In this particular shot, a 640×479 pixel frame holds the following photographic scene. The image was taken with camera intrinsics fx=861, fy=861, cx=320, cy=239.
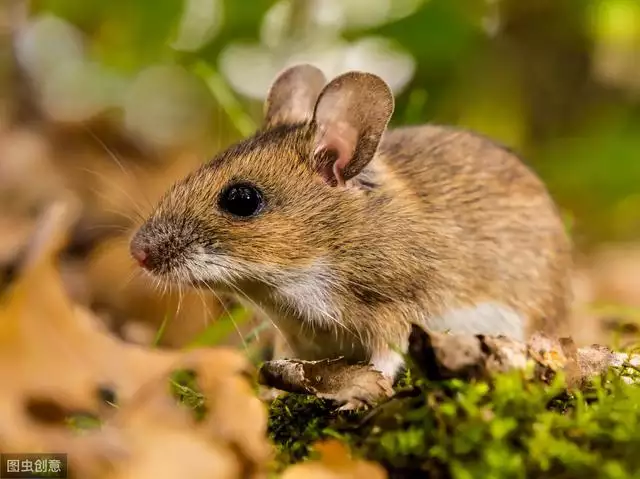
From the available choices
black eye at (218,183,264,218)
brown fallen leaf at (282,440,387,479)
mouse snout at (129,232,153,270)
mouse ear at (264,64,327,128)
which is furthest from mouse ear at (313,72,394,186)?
brown fallen leaf at (282,440,387,479)

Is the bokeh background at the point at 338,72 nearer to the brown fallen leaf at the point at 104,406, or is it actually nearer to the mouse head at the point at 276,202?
the mouse head at the point at 276,202

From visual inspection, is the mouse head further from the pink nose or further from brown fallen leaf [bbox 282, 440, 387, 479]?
brown fallen leaf [bbox 282, 440, 387, 479]

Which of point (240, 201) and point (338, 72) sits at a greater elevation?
point (338, 72)

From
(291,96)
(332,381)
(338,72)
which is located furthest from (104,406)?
(338,72)

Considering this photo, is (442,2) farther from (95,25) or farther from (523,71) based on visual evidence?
(95,25)

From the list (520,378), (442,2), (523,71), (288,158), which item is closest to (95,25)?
(442,2)

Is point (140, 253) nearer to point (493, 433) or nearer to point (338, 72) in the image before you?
point (493, 433)
